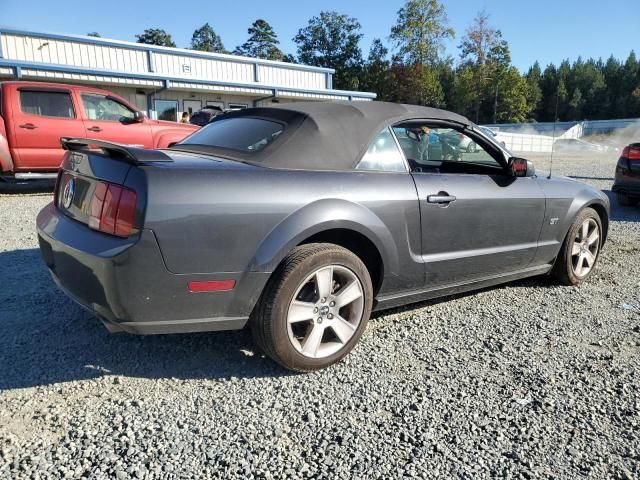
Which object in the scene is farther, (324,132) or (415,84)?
(415,84)

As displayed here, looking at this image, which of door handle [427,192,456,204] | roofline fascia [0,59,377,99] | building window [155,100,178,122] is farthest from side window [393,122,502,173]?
building window [155,100,178,122]

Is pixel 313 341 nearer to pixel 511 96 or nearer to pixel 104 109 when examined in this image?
pixel 104 109

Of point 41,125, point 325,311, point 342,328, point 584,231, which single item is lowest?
point 342,328

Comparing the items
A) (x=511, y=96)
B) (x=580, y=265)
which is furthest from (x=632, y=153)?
(x=511, y=96)

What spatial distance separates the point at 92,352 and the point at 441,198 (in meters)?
2.37

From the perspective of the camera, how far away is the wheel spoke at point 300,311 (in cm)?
265

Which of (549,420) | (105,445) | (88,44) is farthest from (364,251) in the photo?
(88,44)

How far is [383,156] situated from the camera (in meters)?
3.17

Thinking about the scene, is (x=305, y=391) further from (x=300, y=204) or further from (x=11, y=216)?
(x=11, y=216)

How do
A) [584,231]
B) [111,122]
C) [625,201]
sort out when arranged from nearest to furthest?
[584,231] < [625,201] < [111,122]

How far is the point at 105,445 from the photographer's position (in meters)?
2.09

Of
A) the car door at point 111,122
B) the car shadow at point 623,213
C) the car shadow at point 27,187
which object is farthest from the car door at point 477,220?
the car shadow at point 27,187

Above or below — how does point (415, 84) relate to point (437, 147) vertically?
above

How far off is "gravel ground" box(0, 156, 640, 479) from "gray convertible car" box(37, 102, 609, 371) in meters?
0.29
